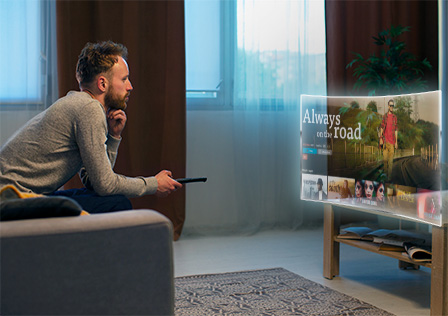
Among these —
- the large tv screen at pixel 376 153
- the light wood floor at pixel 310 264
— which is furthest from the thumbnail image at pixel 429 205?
the light wood floor at pixel 310 264

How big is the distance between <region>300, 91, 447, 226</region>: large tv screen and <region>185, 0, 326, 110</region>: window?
51.6 inches

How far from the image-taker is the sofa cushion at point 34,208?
44.9 inches

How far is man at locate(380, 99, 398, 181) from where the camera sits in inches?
87.3

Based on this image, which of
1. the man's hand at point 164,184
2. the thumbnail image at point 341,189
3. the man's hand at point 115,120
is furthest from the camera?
the thumbnail image at point 341,189

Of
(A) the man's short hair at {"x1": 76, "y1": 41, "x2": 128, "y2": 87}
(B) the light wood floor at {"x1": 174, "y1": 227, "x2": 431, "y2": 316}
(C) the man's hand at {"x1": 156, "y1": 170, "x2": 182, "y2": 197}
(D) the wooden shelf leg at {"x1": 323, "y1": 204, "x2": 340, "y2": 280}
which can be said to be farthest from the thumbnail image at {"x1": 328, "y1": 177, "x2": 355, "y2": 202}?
(A) the man's short hair at {"x1": 76, "y1": 41, "x2": 128, "y2": 87}

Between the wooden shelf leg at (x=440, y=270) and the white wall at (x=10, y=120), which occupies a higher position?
the white wall at (x=10, y=120)

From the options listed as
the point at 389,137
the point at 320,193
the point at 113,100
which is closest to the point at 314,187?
the point at 320,193

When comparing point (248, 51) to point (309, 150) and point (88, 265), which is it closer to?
point (309, 150)

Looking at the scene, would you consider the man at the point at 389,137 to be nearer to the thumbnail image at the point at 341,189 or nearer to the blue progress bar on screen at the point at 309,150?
the thumbnail image at the point at 341,189

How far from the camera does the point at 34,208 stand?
115 centimetres

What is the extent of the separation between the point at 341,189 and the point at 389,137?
15.5 inches

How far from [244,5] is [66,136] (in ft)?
7.89

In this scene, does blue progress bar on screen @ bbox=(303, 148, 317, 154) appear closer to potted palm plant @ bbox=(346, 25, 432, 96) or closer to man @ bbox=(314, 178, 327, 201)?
man @ bbox=(314, 178, 327, 201)

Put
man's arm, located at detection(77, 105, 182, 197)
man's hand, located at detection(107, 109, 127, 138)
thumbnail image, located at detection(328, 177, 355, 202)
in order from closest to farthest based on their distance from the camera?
man's arm, located at detection(77, 105, 182, 197), man's hand, located at detection(107, 109, 127, 138), thumbnail image, located at detection(328, 177, 355, 202)
